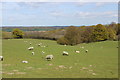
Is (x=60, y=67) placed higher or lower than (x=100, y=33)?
lower

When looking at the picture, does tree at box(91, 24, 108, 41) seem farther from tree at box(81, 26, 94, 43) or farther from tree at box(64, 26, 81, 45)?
tree at box(64, 26, 81, 45)

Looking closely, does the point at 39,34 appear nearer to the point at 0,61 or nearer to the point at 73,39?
the point at 73,39

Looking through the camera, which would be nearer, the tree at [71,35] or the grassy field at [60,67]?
the grassy field at [60,67]

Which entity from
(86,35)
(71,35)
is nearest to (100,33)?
(86,35)

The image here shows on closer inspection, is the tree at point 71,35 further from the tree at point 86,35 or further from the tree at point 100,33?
the tree at point 100,33

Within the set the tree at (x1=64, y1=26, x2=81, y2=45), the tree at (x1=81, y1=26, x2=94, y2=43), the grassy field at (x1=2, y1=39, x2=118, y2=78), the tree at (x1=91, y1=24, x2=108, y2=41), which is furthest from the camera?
the tree at (x1=81, y1=26, x2=94, y2=43)

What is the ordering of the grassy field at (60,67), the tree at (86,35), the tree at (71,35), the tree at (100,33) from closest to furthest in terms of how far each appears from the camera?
the grassy field at (60,67) < the tree at (71,35) < the tree at (100,33) < the tree at (86,35)

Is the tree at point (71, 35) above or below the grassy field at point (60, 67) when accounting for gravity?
above

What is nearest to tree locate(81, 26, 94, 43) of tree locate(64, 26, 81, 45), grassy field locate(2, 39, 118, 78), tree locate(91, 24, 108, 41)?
tree locate(91, 24, 108, 41)

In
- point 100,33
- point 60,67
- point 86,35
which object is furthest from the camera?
point 86,35

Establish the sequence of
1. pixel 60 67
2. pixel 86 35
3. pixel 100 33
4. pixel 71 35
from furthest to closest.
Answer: pixel 86 35 < pixel 100 33 < pixel 71 35 < pixel 60 67

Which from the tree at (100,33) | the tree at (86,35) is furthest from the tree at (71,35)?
the tree at (100,33)

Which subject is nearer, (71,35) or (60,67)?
(60,67)

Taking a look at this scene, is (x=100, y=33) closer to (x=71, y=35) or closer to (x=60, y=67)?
(x=71, y=35)
